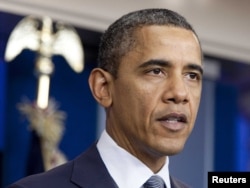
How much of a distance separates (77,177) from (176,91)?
0.22m

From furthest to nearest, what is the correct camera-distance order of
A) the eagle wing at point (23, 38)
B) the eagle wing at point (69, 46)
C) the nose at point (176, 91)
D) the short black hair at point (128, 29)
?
the eagle wing at point (69, 46) → the eagle wing at point (23, 38) → the short black hair at point (128, 29) → the nose at point (176, 91)

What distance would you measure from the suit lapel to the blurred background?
79.8 inches

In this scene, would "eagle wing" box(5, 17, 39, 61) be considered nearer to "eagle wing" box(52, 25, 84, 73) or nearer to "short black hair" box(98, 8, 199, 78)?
"eagle wing" box(52, 25, 84, 73)

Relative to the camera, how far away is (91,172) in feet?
3.90

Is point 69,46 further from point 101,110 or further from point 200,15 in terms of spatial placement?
point 200,15

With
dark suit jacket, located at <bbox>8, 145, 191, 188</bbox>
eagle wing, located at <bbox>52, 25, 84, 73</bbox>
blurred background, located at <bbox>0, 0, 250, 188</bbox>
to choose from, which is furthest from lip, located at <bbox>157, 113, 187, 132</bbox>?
eagle wing, located at <bbox>52, 25, 84, 73</bbox>

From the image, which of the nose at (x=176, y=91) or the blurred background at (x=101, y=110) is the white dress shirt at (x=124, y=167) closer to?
the nose at (x=176, y=91)

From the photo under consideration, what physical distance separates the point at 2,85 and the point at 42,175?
221cm

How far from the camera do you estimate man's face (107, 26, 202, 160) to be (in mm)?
1119

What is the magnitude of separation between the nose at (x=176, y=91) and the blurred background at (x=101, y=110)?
2128 millimetres

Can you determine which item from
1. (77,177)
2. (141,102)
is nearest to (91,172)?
(77,177)

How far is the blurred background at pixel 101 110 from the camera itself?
131 inches

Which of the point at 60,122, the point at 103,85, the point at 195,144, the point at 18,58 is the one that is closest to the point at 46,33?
the point at 18,58

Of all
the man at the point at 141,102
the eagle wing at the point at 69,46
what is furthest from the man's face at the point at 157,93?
the eagle wing at the point at 69,46
